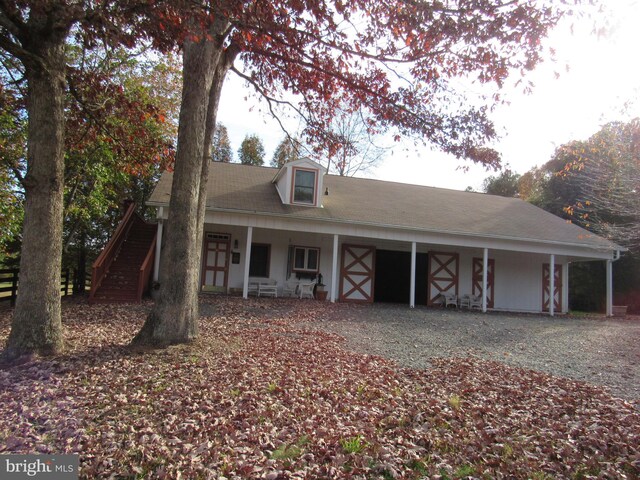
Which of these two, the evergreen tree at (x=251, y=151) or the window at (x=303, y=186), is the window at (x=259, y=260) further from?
the evergreen tree at (x=251, y=151)

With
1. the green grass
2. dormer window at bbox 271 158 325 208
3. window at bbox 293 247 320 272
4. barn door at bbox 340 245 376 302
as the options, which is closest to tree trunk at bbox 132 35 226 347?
the green grass

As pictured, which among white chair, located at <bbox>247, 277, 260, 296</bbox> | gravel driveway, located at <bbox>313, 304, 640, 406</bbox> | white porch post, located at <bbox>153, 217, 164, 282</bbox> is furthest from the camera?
white chair, located at <bbox>247, 277, 260, 296</bbox>

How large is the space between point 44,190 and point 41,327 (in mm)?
1835

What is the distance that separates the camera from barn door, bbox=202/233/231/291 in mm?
14898

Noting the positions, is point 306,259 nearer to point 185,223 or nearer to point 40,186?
point 185,223

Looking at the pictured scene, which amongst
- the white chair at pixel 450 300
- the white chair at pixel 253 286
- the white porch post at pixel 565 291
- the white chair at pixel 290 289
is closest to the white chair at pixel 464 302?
the white chair at pixel 450 300

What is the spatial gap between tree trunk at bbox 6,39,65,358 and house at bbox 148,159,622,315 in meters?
7.17

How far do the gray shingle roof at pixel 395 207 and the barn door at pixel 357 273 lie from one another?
5.69ft

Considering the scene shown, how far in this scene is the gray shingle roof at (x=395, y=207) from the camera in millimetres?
14250

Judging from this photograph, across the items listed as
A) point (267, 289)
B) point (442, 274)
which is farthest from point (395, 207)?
point (267, 289)

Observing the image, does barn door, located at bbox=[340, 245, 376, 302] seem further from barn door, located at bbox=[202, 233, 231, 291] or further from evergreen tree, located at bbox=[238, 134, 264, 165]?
evergreen tree, located at bbox=[238, 134, 264, 165]

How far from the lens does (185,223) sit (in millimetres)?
6473

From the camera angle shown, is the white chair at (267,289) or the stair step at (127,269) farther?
the white chair at (267,289)

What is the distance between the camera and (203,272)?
14812mm
